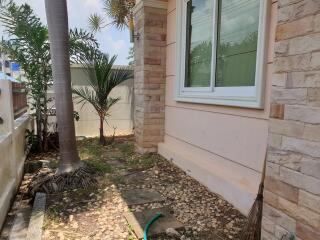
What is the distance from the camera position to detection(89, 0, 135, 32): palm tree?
301 inches

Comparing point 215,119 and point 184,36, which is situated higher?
point 184,36

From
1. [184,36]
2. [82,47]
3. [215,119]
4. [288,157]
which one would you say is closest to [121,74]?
[82,47]

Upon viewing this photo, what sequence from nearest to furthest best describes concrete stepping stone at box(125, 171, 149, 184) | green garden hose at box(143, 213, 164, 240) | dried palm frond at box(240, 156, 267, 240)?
dried palm frond at box(240, 156, 267, 240), green garden hose at box(143, 213, 164, 240), concrete stepping stone at box(125, 171, 149, 184)

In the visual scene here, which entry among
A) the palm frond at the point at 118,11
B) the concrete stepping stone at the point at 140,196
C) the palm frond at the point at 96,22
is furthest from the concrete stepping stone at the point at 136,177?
the palm frond at the point at 96,22

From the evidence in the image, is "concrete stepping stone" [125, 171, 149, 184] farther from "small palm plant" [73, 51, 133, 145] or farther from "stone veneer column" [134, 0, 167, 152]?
"small palm plant" [73, 51, 133, 145]

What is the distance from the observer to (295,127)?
147 centimetres

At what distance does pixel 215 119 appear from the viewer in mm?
3008

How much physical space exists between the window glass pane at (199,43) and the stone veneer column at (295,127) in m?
1.63

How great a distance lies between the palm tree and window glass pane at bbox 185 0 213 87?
14.1 ft

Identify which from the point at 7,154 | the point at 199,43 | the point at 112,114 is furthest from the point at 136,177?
the point at 112,114

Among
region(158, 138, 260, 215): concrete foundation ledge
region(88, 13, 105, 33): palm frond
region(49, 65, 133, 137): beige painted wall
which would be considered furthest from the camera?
region(88, 13, 105, 33): palm frond

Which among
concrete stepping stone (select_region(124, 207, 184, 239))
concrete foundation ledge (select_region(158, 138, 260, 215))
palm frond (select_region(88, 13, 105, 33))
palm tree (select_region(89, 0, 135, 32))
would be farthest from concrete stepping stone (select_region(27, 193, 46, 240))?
palm frond (select_region(88, 13, 105, 33))

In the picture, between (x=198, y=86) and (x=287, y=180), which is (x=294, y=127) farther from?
(x=198, y=86)

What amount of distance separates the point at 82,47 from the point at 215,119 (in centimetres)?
321
